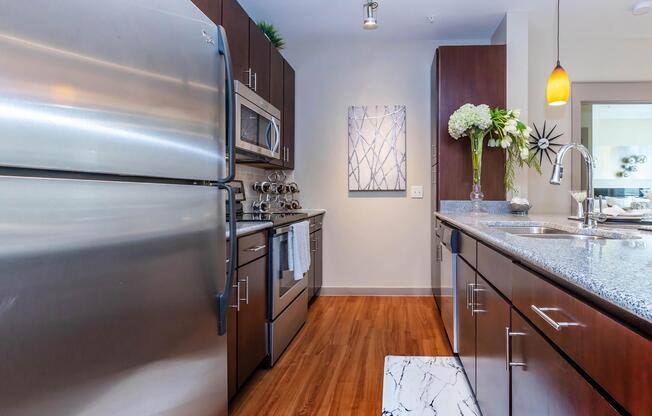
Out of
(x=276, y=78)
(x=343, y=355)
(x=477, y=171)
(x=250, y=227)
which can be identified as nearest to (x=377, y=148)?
(x=477, y=171)

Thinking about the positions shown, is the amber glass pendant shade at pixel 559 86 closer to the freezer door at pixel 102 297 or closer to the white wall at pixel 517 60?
the white wall at pixel 517 60

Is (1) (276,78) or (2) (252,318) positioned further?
(1) (276,78)

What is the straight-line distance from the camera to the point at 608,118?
143 inches

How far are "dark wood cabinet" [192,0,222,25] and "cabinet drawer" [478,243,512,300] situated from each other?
186 centimetres

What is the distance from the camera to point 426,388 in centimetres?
205

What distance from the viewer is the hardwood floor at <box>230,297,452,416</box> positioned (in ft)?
6.20

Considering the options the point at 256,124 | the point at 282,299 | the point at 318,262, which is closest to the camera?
the point at 282,299

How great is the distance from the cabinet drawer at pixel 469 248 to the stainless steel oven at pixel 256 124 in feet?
4.83

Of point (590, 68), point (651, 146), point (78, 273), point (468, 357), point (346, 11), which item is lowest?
point (468, 357)

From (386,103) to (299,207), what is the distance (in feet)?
4.74

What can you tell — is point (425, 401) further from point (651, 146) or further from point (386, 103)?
point (651, 146)

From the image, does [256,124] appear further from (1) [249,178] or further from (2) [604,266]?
(2) [604,266]

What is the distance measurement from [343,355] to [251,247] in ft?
3.44

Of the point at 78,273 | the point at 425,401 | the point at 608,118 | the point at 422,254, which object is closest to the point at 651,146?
the point at 608,118
